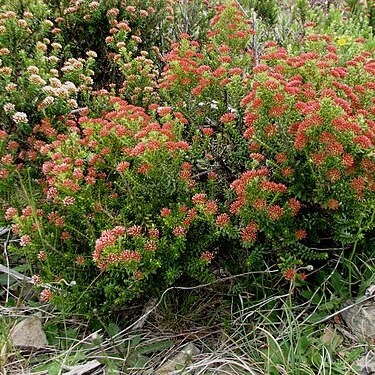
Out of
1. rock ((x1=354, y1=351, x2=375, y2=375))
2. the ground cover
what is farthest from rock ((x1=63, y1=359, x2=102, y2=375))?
rock ((x1=354, y1=351, x2=375, y2=375))

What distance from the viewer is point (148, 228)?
229 cm

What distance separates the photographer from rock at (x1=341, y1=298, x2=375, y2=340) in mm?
2310

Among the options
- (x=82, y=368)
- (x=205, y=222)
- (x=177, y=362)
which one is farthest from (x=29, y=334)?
(x=205, y=222)

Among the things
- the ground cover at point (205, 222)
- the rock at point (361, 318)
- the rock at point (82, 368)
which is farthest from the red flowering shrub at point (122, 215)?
the rock at point (361, 318)

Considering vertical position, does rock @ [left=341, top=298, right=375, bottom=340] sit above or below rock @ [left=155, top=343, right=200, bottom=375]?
above

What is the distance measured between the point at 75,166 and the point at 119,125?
0.26 m

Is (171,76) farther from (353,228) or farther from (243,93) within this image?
(353,228)

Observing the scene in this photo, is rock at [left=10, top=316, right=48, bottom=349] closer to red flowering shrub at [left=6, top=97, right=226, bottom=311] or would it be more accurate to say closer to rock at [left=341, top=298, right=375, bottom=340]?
red flowering shrub at [left=6, top=97, right=226, bottom=311]

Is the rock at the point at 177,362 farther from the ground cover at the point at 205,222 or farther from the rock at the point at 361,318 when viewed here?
the rock at the point at 361,318

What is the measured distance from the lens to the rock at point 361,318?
2.31 m

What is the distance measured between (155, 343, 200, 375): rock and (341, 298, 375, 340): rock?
2.20 ft

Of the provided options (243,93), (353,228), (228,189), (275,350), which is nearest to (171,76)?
(243,93)

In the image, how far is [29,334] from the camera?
7.97 ft

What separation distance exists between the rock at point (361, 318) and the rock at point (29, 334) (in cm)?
134
